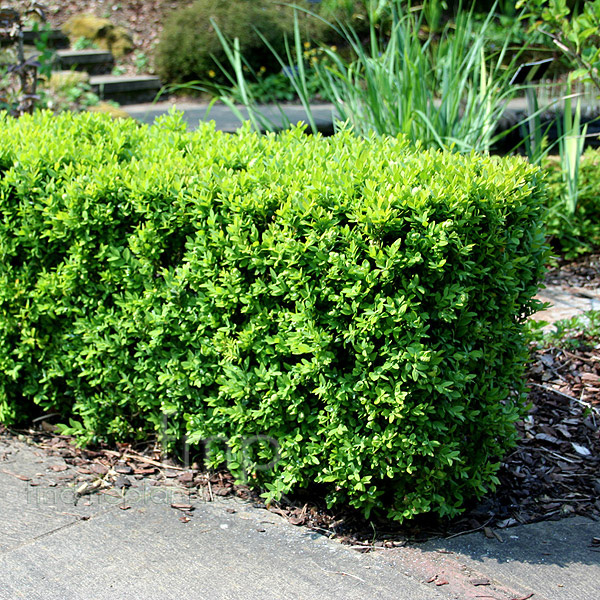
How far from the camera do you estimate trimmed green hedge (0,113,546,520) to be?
8.77 ft

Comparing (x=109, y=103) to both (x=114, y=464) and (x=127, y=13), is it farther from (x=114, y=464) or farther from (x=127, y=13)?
(x=114, y=464)

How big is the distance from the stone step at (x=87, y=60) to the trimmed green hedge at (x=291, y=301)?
732 centimetres

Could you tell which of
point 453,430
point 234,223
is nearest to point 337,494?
point 453,430

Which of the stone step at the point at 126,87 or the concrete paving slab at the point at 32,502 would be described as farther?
the stone step at the point at 126,87

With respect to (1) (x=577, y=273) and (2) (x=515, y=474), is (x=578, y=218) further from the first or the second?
(2) (x=515, y=474)

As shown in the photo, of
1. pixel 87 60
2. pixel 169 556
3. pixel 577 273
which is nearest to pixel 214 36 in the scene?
pixel 87 60

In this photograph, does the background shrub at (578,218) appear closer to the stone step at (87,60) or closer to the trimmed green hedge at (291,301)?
the trimmed green hedge at (291,301)

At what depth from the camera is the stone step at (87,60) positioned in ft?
33.3

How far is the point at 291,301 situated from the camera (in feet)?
9.41

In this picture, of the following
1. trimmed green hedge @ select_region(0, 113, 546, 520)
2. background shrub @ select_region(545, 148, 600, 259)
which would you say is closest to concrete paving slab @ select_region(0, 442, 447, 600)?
trimmed green hedge @ select_region(0, 113, 546, 520)

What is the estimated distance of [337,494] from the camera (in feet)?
9.64

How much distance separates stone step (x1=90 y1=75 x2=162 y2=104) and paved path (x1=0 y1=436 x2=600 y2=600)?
7760 mm

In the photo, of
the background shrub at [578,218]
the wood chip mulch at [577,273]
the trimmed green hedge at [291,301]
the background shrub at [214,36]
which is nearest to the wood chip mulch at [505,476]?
the trimmed green hedge at [291,301]

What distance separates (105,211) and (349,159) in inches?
44.5
